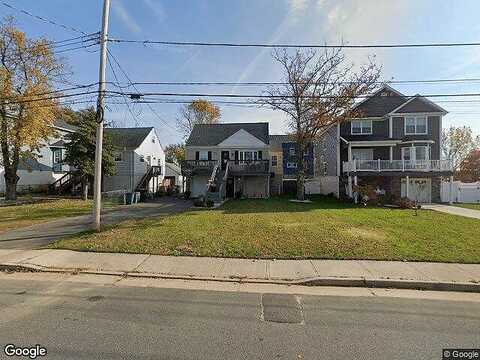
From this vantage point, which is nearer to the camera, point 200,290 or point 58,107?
point 200,290

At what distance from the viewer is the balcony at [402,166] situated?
25141 mm

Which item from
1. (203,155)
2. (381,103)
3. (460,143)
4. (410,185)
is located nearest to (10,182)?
(203,155)

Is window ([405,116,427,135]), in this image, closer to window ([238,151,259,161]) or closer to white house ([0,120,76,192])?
window ([238,151,259,161])

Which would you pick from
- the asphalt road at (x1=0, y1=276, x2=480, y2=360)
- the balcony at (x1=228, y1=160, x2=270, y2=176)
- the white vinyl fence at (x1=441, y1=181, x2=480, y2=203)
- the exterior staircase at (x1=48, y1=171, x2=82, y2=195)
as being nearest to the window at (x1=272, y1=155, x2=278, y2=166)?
the balcony at (x1=228, y1=160, x2=270, y2=176)

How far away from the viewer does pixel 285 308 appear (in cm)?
554

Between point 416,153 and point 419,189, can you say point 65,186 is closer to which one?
point 419,189

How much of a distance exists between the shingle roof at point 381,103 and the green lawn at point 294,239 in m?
17.2

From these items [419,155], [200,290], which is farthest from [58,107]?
[419,155]

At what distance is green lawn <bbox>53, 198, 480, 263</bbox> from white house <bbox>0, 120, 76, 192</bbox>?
2277 cm

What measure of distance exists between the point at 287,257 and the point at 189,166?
2365cm

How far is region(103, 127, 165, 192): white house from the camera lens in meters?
33.7

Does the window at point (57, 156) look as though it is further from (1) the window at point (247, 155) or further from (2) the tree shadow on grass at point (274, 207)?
(2) the tree shadow on grass at point (274, 207)

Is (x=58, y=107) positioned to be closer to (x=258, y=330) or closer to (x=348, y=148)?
(x=348, y=148)

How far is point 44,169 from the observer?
3341cm
